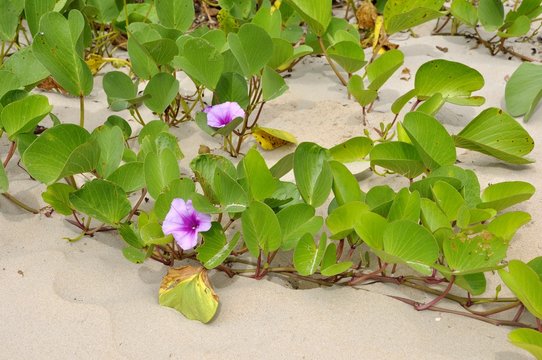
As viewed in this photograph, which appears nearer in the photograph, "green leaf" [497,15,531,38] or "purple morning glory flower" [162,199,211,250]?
"purple morning glory flower" [162,199,211,250]

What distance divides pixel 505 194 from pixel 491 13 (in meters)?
0.86

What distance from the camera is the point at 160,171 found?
1.23m

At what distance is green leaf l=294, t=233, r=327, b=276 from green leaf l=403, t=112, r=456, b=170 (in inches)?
12.3

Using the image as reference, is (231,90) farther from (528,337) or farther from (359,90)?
(528,337)

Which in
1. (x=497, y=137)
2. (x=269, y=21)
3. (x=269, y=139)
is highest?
(x=269, y=21)

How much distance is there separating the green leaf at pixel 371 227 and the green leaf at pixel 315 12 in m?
0.75

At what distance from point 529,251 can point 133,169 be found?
2.57ft

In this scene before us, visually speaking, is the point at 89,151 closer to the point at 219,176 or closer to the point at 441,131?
the point at 219,176

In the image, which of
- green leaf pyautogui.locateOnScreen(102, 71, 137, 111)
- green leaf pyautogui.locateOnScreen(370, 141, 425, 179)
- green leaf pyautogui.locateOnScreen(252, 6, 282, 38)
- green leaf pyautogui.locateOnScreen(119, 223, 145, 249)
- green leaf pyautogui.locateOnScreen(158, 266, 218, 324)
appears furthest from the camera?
green leaf pyautogui.locateOnScreen(252, 6, 282, 38)

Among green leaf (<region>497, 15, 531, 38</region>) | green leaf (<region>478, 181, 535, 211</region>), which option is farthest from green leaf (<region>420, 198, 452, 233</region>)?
green leaf (<region>497, 15, 531, 38</region>)

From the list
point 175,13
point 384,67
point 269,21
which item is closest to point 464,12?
point 384,67

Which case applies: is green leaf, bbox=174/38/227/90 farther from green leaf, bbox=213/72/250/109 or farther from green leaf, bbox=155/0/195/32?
green leaf, bbox=155/0/195/32

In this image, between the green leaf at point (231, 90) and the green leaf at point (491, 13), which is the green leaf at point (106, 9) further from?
the green leaf at point (491, 13)

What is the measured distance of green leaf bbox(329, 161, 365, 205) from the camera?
4.00ft
